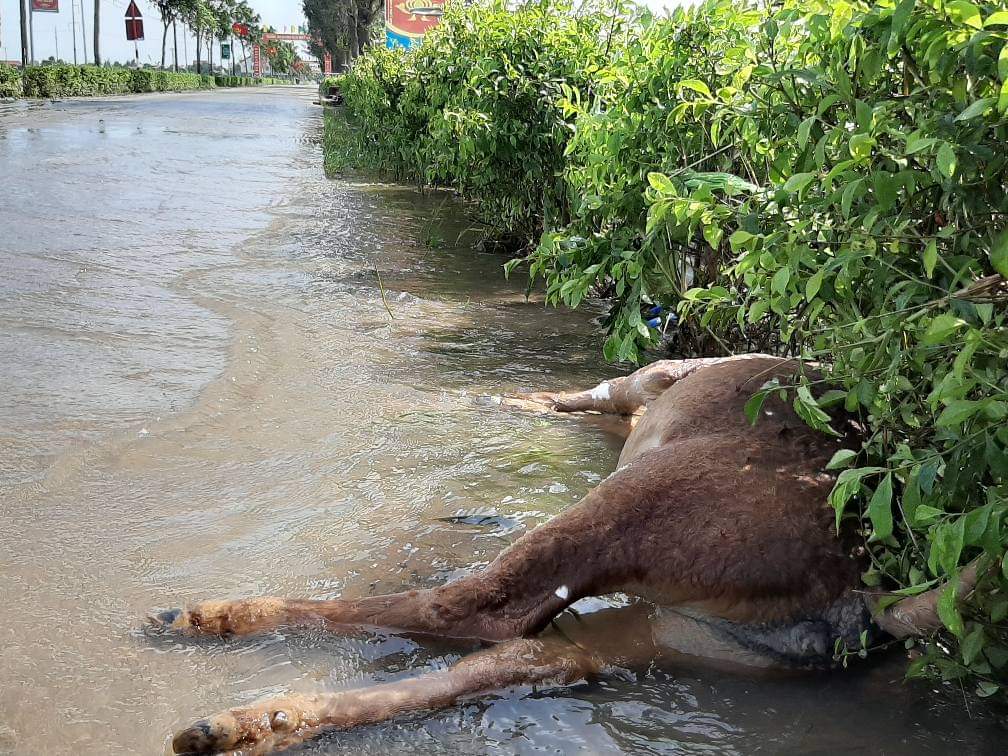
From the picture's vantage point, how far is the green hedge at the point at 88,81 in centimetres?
3928

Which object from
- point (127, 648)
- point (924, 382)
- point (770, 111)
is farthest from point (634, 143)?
point (127, 648)

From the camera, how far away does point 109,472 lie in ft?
12.3

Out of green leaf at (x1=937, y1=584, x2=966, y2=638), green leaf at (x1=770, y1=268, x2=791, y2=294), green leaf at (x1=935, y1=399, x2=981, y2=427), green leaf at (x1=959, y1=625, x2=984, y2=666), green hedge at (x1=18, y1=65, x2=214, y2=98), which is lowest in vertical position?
green leaf at (x1=959, y1=625, x2=984, y2=666)

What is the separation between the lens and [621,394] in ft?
15.1

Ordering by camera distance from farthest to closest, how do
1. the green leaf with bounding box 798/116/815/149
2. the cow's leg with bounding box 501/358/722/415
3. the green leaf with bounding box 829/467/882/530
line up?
the cow's leg with bounding box 501/358/722/415, the green leaf with bounding box 798/116/815/149, the green leaf with bounding box 829/467/882/530

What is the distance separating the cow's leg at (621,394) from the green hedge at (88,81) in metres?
40.1

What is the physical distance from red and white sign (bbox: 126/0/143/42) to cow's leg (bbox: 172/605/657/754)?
89.9m

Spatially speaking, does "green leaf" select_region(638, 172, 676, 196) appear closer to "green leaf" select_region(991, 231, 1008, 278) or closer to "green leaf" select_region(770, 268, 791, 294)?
"green leaf" select_region(770, 268, 791, 294)

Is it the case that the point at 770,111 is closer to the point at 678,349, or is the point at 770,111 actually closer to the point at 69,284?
the point at 678,349

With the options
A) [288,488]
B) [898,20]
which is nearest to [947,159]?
[898,20]

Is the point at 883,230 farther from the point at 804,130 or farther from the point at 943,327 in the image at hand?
the point at 943,327

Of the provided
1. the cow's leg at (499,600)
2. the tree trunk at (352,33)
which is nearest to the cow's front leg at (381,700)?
the cow's leg at (499,600)

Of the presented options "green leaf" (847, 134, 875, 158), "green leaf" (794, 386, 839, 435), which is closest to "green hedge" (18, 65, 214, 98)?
"green leaf" (794, 386, 839, 435)

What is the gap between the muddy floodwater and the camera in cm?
238
